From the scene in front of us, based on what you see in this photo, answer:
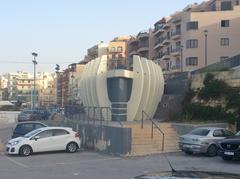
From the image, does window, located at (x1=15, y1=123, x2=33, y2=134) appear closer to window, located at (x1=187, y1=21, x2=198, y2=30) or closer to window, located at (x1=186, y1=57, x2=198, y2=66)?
window, located at (x1=186, y1=57, x2=198, y2=66)

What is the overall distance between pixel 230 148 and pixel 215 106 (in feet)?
48.0

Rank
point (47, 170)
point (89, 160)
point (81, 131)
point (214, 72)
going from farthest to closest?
point (214, 72) → point (81, 131) → point (89, 160) → point (47, 170)

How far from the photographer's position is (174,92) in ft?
148

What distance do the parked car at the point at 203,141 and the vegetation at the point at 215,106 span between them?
312 inches

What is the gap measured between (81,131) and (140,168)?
40.3ft

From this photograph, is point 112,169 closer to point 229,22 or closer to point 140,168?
point 140,168

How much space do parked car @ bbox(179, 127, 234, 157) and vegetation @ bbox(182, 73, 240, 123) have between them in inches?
312

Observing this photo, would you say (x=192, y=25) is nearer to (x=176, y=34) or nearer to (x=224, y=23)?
(x=224, y=23)

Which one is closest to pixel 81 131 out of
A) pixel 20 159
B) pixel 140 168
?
pixel 20 159

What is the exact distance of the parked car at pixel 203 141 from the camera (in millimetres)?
23281

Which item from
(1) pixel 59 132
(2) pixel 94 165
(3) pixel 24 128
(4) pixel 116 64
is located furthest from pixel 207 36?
(2) pixel 94 165

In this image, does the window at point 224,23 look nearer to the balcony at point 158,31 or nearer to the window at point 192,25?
the window at point 192,25

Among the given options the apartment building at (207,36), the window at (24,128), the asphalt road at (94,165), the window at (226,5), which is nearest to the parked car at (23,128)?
the window at (24,128)

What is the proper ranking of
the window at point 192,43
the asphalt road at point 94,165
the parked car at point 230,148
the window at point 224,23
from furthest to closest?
the window at point 192,43 < the window at point 224,23 < the parked car at point 230,148 < the asphalt road at point 94,165
